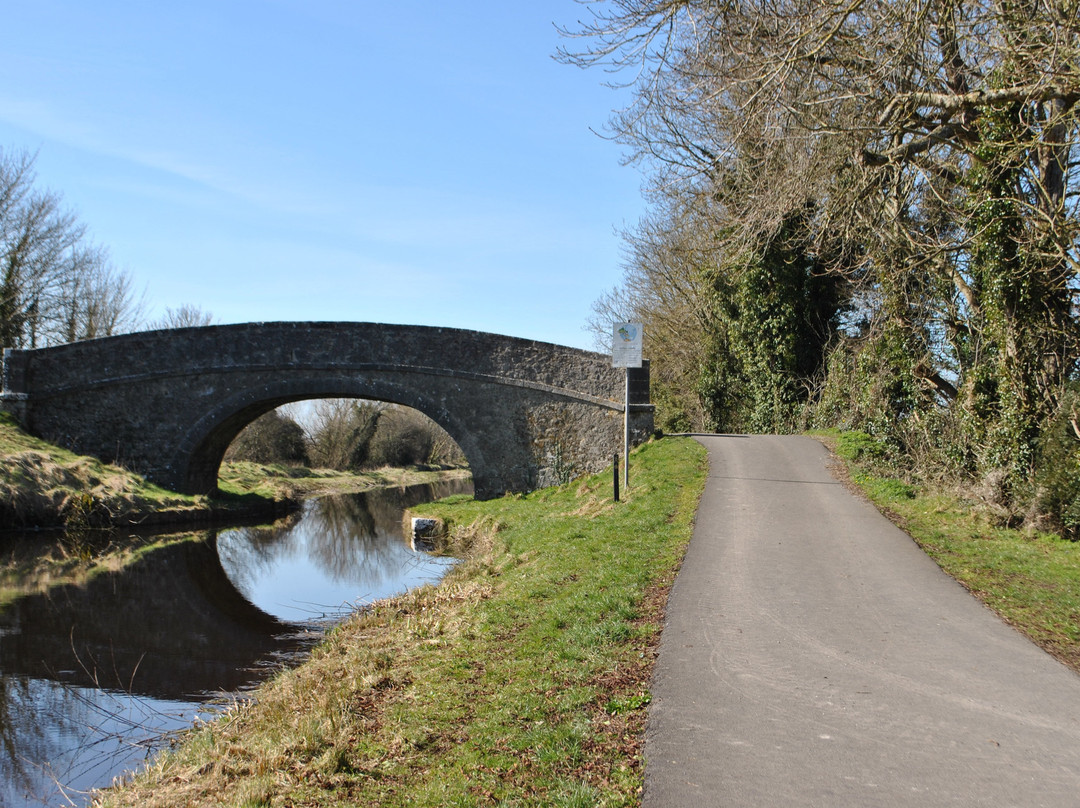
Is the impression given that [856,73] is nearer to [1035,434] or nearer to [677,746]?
[1035,434]

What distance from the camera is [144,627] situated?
9547 millimetres

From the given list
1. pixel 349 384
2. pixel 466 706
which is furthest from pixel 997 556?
pixel 349 384

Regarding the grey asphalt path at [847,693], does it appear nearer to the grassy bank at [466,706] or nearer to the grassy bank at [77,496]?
the grassy bank at [466,706]

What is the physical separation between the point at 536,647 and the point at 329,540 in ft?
42.7

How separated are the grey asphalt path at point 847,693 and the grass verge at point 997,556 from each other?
0.22m

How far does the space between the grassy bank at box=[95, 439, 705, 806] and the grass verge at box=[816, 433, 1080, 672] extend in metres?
2.66

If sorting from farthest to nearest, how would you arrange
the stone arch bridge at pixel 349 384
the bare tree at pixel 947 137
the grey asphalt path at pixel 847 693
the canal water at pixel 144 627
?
the stone arch bridge at pixel 349 384, the bare tree at pixel 947 137, the canal water at pixel 144 627, the grey asphalt path at pixel 847 693

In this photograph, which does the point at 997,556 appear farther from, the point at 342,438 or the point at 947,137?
the point at 342,438

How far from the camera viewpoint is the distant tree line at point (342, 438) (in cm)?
2884

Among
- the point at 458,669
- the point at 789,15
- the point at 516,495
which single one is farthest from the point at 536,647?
the point at 516,495

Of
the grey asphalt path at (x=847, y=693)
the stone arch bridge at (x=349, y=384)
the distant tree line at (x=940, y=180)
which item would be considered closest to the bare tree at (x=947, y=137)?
the distant tree line at (x=940, y=180)

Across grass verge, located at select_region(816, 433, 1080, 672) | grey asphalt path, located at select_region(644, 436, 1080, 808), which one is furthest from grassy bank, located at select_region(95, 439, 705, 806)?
grass verge, located at select_region(816, 433, 1080, 672)

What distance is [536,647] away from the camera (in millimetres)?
5516

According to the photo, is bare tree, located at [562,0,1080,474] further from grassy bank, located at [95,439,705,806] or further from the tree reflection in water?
the tree reflection in water
